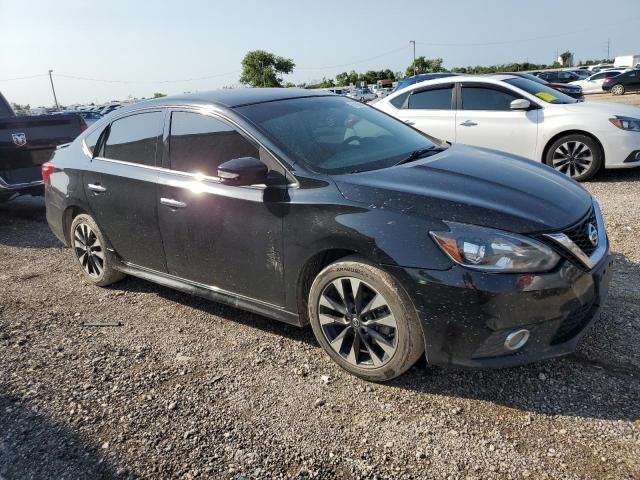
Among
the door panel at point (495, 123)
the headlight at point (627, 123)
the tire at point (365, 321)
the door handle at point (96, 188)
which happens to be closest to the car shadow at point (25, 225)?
the door handle at point (96, 188)

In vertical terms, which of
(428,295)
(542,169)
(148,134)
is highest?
(148,134)

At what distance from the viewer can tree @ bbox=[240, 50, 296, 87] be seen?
7738 centimetres

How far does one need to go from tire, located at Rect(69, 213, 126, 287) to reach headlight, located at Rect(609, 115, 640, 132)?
635 cm

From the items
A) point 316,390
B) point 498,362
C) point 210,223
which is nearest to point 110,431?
point 316,390

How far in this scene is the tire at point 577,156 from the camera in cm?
707

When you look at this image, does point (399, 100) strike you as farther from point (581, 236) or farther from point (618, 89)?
point (618, 89)

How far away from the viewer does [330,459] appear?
2455 millimetres

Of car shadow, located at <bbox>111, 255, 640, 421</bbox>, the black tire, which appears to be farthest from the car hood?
the black tire

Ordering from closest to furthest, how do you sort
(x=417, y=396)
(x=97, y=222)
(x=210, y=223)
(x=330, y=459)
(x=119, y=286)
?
1. (x=330, y=459)
2. (x=417, y=396)
3. (x=210, y=223)
4. (x=97, y=222)
5. (x=119, y=286)

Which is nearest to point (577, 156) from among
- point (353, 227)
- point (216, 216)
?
point (353, 227)

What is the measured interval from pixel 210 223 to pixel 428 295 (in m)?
1.57

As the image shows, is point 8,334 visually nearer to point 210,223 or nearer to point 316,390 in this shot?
point 210,223

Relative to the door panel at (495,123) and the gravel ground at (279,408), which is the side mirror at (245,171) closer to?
the gravel ground at (279,408)

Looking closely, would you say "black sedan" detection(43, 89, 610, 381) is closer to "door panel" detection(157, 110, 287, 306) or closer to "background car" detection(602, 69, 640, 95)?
"door panel" detection(157, 110, 287, 306)
